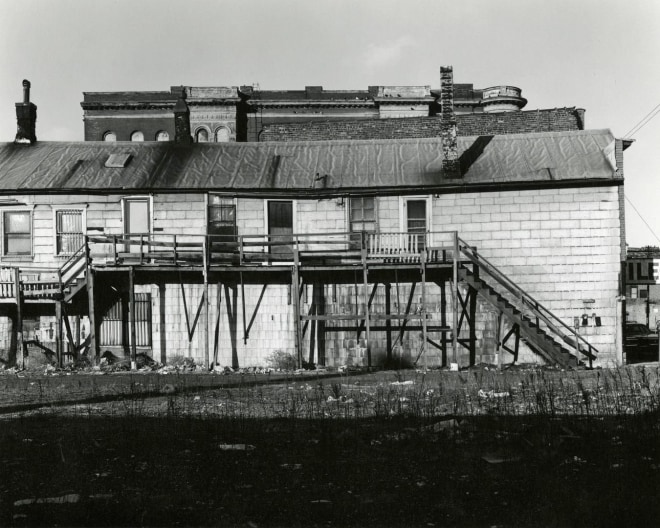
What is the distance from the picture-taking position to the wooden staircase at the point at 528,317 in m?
22.4

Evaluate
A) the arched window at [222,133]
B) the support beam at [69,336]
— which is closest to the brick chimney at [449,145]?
the support beam at [69,336]

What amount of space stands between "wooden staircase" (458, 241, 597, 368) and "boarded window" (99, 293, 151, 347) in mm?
9972

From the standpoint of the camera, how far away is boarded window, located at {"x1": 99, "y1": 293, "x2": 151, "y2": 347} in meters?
25.1

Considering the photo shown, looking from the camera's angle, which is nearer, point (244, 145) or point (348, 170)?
point (348, 170)

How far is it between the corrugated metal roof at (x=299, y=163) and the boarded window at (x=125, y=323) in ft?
12.0

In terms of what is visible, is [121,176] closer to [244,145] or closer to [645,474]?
[244,145]

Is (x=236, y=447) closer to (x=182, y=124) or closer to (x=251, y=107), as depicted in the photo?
(x=182, y=124)

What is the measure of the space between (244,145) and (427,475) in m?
20.6

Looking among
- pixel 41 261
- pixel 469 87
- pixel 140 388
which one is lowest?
pixel 140 388

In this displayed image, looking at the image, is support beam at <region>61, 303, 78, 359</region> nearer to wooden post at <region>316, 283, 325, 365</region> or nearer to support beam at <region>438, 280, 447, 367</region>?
wooden post at <region>316, 283, 325, 365</region>

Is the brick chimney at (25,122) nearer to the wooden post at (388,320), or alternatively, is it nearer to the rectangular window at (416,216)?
the rectangular window at (416,216)

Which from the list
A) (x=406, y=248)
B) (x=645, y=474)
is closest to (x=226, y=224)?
(x=406, y=248)

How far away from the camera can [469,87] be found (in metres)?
60.1

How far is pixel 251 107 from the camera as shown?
2361 inches
